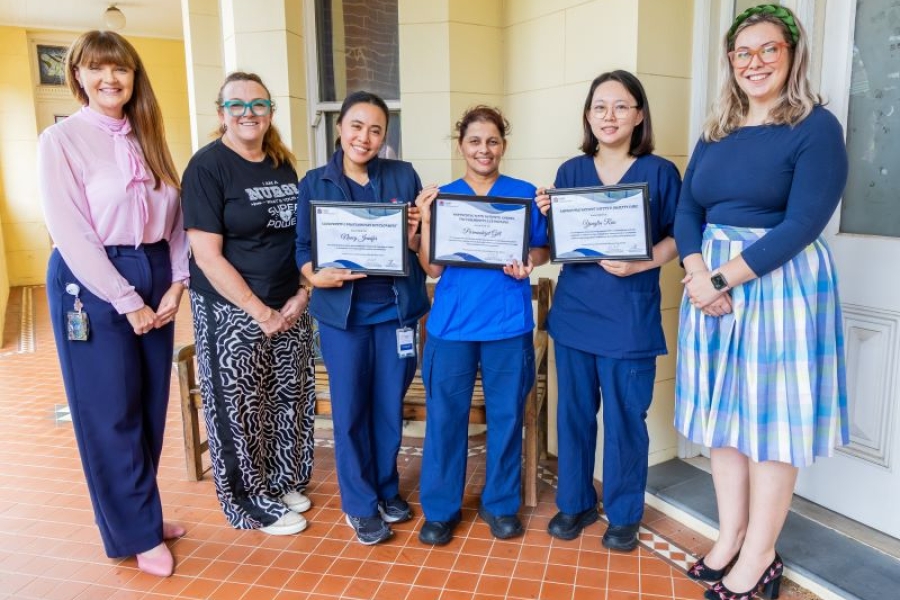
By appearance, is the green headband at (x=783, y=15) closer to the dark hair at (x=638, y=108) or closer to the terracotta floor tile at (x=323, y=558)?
the dark hair at (x=638, y=108)

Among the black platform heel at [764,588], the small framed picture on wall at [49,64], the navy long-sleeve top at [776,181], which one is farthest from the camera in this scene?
the small framed picture on wall at [49,64]

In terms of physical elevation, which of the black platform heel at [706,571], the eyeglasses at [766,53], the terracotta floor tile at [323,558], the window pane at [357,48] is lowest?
the terracotta floor tile at [323,558]

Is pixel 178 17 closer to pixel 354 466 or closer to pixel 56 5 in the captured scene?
pixel 56 5

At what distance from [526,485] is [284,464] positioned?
104 cm

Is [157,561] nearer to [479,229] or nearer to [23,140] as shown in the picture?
[479,229]

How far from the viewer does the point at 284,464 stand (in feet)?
9.20

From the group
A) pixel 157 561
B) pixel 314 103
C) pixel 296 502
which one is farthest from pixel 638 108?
pixel 314 103

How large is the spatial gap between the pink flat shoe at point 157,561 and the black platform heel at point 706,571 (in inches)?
73.1

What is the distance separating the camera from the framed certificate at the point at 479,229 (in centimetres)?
224

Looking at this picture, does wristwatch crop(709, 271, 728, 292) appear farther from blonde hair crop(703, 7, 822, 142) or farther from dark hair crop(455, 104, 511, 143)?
dark hair crop(455, 104, 511, 143)

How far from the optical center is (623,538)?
2.41 meters

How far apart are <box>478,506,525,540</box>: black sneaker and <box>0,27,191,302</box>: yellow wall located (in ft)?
26.1

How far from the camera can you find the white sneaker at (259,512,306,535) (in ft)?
8.57

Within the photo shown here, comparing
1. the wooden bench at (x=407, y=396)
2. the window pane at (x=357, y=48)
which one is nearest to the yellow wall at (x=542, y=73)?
the wooden bench at (x=407, y=396)
